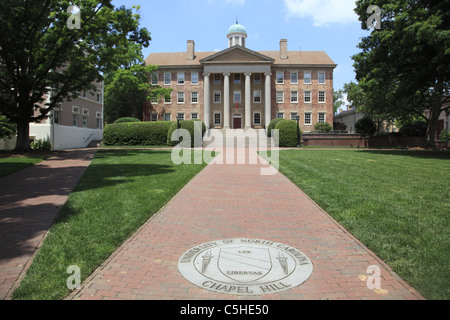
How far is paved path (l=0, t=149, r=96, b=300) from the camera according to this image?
3.85 metres

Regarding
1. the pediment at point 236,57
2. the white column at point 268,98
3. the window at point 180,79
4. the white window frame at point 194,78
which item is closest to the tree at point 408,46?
the white column at point 268,98

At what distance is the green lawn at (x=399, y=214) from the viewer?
366 centimetres

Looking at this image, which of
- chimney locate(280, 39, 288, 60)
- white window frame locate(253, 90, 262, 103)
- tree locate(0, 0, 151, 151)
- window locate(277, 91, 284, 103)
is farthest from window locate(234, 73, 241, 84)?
tree locate(0, 0, 151, 151)

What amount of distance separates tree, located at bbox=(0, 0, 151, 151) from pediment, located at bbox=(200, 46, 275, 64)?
28364mm

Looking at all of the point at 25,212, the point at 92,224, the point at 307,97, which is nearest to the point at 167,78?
the point at 307,97

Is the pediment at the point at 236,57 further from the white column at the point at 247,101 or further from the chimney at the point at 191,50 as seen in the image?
the chimney at the point at 191,50

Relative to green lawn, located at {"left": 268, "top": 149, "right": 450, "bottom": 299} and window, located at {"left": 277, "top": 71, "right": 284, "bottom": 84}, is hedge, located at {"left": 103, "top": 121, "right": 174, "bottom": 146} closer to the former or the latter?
green lawn, located at {"left": 268, "top": 149, "right": 450, "bottom": 299}

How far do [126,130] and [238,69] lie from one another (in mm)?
22519

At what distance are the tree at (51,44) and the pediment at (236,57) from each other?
93.1ft

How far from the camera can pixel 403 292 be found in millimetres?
3201

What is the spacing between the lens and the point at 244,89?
50344mm

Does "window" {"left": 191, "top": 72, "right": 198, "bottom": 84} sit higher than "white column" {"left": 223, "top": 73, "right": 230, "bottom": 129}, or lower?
higher

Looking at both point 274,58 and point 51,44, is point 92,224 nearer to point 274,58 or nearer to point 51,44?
point 51,44
